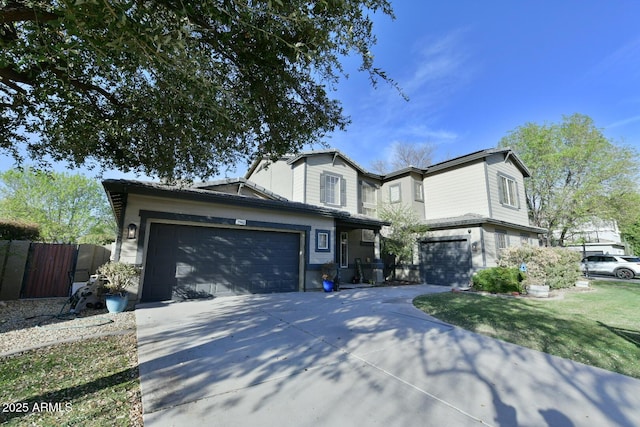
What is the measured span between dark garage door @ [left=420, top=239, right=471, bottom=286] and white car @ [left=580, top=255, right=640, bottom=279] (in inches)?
368

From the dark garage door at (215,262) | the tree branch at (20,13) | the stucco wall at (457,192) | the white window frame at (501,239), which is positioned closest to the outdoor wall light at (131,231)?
the dark garage door at (215,262)

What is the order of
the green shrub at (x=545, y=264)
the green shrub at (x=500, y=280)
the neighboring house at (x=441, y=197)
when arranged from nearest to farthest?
the green shrub at (x=500, y=280) < the green shrub at (x=545, y=264) < the neighboring house at (x=441, y=197)

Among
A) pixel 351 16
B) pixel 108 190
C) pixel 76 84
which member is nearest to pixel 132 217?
pixel 108 190

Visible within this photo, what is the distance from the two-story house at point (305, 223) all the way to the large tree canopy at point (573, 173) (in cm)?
323

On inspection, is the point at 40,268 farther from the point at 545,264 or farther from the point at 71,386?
the point at 545,264

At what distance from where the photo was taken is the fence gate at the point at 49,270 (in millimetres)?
8914

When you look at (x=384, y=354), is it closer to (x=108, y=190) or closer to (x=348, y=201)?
(x=108, y=190)

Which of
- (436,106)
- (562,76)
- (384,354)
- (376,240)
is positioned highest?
(436,106)

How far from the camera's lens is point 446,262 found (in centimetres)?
1366

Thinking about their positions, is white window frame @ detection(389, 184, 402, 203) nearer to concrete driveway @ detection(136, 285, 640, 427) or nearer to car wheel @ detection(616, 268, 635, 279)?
concrete driveway @ detection(136, 285, 640, 427)

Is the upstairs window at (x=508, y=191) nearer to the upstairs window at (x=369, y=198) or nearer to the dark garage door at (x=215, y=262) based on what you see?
the upstairs window at (x=369, y=198)

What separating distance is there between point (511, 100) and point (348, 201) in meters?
9.56

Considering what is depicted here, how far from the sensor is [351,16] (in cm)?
452

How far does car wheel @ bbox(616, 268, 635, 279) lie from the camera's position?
1718cm
